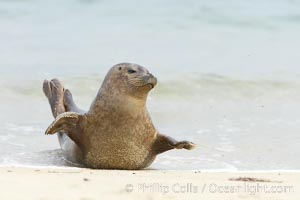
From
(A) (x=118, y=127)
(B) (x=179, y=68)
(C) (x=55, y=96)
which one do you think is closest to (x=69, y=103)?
(C) (x=55, y=96)

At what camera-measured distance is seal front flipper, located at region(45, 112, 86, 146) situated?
600cm

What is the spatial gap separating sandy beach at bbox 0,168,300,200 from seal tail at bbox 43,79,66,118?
1.19m

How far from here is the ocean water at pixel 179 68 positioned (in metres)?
7.23

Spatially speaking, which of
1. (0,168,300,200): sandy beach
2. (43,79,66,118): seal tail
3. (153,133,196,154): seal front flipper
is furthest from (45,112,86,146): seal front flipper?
(43,79,66,118): seal tail

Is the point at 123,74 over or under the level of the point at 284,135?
over

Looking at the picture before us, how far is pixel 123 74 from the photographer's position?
603cm

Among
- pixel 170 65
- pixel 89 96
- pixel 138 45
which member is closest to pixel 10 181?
pixel 89 96

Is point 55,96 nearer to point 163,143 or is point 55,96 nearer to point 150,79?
point 163,143

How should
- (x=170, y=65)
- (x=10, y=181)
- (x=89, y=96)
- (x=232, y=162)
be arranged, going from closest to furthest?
(x=10, y=181) → (x=232, y=162) → (x=89, y=96) → (x=170, y=65)

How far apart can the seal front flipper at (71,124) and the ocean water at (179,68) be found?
1.33 ft

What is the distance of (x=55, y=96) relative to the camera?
7031 mm

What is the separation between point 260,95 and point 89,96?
2.01m

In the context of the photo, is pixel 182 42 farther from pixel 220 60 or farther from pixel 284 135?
pixel 284 135

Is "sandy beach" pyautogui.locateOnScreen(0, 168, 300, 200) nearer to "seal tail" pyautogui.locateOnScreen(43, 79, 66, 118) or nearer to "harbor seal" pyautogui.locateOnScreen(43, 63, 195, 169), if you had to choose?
"harbor seal" pyautogui.locateOnScreen(43, 63, 195, 169)
